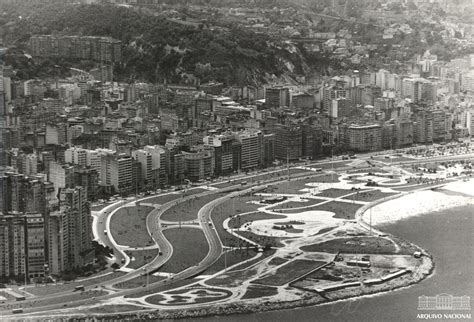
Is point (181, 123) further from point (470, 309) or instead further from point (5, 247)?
point (470, 309)

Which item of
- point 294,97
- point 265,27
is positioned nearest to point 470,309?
point 294,97

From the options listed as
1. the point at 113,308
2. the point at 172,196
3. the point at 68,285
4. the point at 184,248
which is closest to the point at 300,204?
the point at 172,196

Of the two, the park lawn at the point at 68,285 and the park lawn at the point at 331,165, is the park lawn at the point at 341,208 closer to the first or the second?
the park lawn at the point at 331,165

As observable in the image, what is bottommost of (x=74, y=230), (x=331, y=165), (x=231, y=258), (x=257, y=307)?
(x=257, y=307)

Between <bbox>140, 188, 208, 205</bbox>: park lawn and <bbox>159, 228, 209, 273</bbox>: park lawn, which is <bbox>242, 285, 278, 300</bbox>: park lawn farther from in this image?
<bbox>140, 188, 208, 205</bbox>: park lawn

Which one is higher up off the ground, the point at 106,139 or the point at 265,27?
the point at 265,27

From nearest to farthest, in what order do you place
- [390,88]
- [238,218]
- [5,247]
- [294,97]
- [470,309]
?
[470,309]
[5,247]
[238,218]
[294,97]
[390,88]

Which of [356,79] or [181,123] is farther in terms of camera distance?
[356,79]

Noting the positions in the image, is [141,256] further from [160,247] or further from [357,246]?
[357,246]
